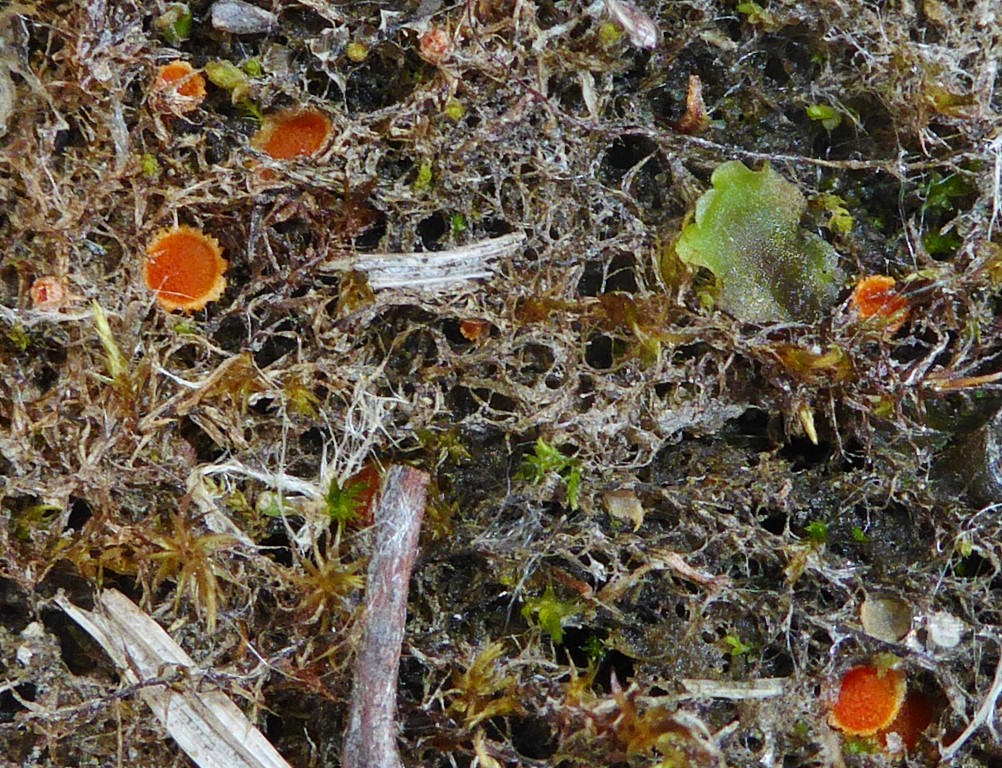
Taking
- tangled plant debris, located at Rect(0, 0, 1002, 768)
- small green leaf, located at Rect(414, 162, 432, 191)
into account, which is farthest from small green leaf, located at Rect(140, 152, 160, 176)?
small green leaf, located at Rect(414, 162, 432, 191)

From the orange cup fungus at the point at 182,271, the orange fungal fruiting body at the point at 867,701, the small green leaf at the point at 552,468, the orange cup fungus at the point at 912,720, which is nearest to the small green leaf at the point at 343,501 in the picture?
the small green leaf at the point at 552,468

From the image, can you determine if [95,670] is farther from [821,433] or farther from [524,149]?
[821,433]

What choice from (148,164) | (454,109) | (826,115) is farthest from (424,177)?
(826,115)

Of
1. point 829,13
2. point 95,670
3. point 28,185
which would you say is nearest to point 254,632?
point 95,670

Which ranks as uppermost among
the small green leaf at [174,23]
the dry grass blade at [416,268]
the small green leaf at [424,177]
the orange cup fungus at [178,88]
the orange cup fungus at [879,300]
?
the small green leaf at [174,23]

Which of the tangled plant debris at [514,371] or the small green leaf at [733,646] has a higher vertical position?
the tangled plant debris at [514,371]

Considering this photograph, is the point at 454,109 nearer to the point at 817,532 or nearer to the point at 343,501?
the point at 343,501

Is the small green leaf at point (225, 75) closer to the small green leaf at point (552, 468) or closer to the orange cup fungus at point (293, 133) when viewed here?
the orange cup fungus at point (293, 133)

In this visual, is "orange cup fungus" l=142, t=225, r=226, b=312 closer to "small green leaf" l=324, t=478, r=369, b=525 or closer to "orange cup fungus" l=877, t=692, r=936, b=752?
"small green leaf" l=324, t=478, r=369, b=525
